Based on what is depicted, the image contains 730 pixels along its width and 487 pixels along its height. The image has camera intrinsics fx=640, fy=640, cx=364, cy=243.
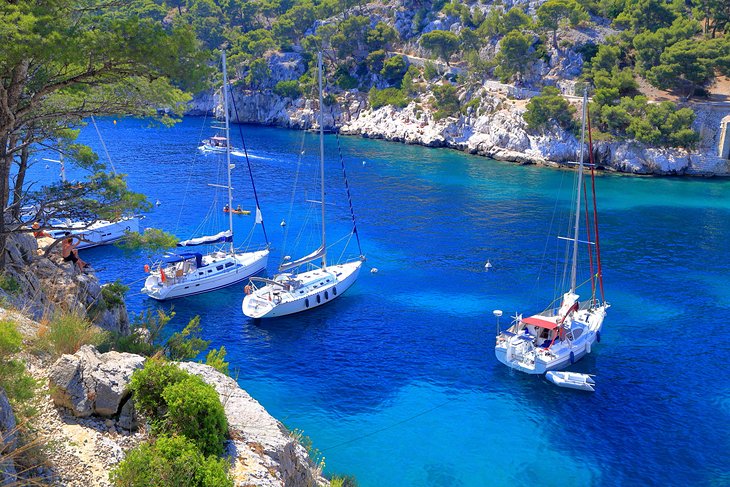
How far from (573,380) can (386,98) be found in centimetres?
8583

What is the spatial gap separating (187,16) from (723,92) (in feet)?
345

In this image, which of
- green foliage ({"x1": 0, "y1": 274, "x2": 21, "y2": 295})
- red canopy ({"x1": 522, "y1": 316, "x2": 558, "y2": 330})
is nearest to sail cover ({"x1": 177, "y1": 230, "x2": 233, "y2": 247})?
red canopy ({"x1": 522, "y1": 316, "x2": 558, "y2": 330})

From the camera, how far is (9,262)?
1906 cm

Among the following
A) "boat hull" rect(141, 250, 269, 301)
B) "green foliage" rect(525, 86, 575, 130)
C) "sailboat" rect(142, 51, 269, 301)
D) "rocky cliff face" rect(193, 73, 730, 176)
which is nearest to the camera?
"boat hull" rect(141, 250, 269, 301)

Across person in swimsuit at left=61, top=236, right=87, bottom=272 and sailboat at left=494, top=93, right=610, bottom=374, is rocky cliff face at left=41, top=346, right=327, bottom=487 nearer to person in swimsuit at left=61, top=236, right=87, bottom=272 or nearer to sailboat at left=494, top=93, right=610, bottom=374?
person in swimsuit at left=61, top=236, right=87, bottom=272

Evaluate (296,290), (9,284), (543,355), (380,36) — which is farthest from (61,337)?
(380,36)

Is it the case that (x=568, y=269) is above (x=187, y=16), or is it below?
below

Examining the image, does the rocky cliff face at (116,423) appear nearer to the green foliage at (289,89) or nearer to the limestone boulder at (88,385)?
the limestone boulder at (88,385)

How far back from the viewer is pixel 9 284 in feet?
57.3

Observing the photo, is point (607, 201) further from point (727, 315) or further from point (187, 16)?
point (187, 16)

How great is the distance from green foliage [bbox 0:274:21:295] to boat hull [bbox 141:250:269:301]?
21.2 m

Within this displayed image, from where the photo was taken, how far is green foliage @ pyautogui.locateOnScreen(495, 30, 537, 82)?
310ft

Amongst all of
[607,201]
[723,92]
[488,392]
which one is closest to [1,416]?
[488,392]

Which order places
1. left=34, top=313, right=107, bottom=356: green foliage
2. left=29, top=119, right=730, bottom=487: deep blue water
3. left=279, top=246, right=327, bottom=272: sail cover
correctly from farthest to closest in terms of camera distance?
1. left=279, top=246, right=327, bottom=272: sail cover
2. left=29, top=119, right=730, bottom=487: deep blue water
3. left=34, top=313, right=107, bottom=356: green foliage
